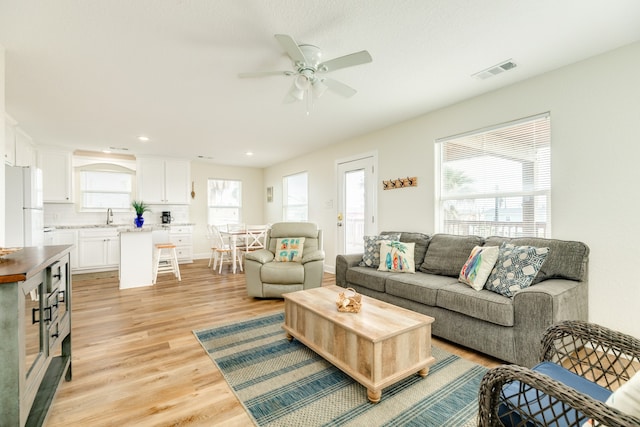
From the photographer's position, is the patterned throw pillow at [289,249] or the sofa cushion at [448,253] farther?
the patterned throw pillow at [289,249]

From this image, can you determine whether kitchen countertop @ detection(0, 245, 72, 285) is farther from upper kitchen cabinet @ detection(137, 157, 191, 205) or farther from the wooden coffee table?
upper kitchen cabinet @ detection(137, 157, 191, 205)

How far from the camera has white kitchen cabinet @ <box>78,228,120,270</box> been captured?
5348mm

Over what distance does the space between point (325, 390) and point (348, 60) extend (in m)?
2.18

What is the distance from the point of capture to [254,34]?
6.73 ft

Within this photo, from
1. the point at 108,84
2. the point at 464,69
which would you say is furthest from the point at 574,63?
the point at 108,84

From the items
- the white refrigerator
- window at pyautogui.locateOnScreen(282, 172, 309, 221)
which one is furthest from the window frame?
window at pyautogui.locateOnScreen(282, 172, 309, 221)

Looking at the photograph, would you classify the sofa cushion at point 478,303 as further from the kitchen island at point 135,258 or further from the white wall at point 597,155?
the kitchen island at point 135,258

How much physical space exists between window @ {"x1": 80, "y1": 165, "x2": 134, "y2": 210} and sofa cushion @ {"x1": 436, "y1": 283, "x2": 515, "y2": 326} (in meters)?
6.44

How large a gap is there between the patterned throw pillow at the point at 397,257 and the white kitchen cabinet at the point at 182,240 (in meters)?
4.77

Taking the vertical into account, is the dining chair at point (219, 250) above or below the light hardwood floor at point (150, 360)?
above

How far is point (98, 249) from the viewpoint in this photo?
18.0 feet

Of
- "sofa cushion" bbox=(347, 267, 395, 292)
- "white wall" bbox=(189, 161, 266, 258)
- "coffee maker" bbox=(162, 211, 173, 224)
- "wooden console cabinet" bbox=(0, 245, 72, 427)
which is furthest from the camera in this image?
"white wall" bbox=(189, 161, 266, 258)

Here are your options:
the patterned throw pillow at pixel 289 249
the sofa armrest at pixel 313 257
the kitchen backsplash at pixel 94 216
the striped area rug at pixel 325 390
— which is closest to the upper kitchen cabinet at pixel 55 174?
the kitchen backsplash at pixel 94 216

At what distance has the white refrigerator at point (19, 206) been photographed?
3.32 metres
